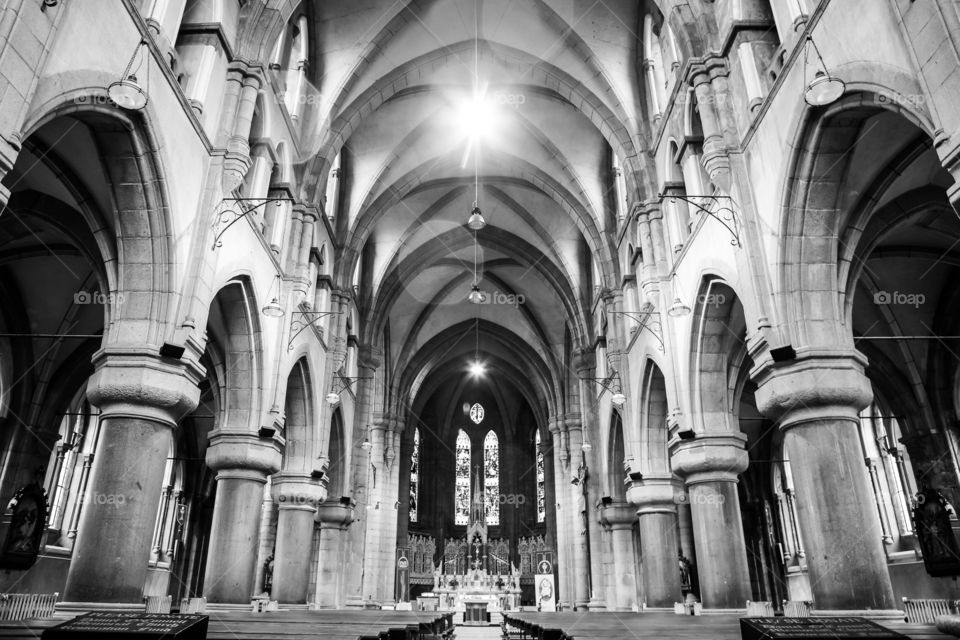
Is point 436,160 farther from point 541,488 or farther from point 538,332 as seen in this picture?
point 541,488

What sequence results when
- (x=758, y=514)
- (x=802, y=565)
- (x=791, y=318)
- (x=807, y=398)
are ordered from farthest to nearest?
1. (x=758, y=514)
2. (x=802, y=565)
3. (x=791, y=318)
4. (x=807, y=398)

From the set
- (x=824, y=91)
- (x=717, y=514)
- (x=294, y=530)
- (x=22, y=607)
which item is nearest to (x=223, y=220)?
(x=22, y=607)

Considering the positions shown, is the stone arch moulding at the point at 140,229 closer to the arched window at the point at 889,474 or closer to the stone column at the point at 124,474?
the stone column at the point at 124,474

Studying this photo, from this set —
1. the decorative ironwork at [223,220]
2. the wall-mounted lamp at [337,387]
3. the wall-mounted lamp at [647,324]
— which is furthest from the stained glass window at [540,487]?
the decorative ironwork at [223,220]

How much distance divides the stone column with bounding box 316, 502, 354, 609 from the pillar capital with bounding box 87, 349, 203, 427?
12.2 m

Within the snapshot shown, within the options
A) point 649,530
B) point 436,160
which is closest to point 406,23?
point 436,160

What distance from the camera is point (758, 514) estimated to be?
958 inches

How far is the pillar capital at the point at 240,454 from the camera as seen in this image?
12781mm

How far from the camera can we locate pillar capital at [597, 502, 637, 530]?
68.6 ft

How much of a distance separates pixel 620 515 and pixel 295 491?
10.2 metres

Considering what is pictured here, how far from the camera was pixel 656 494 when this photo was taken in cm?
1655

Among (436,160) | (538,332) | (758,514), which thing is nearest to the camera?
(436,160)

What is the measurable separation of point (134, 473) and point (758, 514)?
867 inches

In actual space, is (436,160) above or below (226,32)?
above
